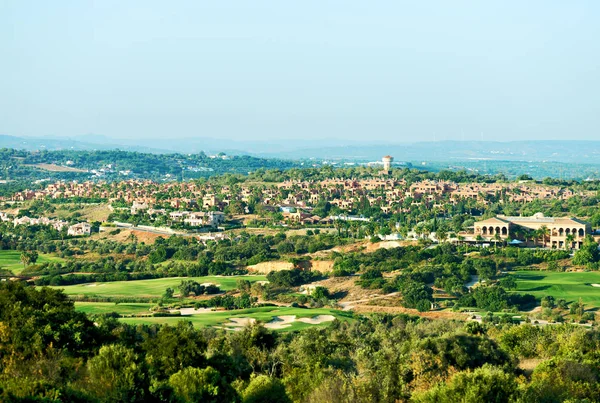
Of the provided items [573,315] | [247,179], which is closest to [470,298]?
[573,315]

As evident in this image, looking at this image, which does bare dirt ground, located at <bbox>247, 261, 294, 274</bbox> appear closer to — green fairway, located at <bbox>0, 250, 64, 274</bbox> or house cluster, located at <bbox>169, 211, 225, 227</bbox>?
green fairway, located at <bbox>0, 250, 64, 274</bbox>

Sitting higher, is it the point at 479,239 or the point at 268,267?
the point at 479,239

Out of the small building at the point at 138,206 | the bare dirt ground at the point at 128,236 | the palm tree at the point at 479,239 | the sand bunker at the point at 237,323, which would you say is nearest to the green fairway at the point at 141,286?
the sand bunker at the point at 237,323

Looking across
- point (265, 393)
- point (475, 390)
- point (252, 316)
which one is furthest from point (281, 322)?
point (475, 390)

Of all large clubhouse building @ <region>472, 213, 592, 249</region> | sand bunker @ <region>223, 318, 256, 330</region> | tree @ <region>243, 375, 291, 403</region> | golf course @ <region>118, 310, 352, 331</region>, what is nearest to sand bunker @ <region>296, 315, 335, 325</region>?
golf course @ <region>118, 310, 352, 331</region>

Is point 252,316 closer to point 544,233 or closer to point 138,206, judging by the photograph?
point 544,233

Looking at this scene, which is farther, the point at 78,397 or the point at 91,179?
the point at 91,179

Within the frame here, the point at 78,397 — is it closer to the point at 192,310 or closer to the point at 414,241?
the point at 192,310
